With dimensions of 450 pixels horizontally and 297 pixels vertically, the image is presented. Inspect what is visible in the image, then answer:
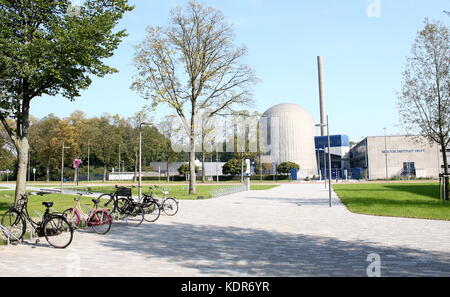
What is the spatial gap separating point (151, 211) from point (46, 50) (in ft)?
22.0

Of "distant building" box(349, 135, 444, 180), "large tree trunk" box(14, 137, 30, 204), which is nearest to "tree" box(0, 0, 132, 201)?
"large tree trunk" box(14, 137, 30, 204)

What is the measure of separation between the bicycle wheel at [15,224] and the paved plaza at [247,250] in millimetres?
488

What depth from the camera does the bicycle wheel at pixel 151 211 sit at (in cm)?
1334

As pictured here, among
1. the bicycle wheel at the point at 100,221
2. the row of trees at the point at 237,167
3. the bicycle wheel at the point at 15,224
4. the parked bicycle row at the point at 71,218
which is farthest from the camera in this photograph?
the row of trees at the point at 237,167

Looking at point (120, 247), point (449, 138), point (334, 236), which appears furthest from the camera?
point (449, 138)

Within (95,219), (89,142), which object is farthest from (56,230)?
(89,142)

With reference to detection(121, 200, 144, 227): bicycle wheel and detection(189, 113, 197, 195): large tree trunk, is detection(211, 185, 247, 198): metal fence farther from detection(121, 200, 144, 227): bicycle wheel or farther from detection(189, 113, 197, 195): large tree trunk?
detection(121, 200, 144, 227): bicycle wheel

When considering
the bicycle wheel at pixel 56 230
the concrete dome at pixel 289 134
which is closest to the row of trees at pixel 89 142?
the concrete dome at pixel 289 134

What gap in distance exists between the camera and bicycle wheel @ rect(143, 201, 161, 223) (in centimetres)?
1334

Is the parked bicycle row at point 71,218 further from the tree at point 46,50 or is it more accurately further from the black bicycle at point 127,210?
the tree at point 46,50
